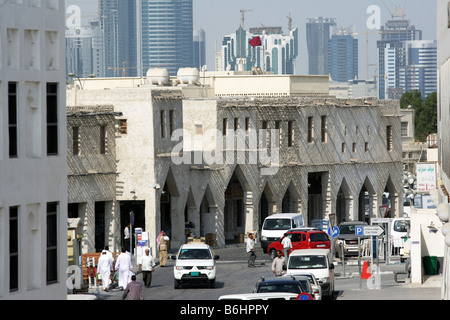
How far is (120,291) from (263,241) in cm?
1544

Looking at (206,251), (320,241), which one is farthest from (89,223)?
(206,251)

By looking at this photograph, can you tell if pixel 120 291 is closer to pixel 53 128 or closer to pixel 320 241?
pixel 320 241

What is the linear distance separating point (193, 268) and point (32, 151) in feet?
48.5

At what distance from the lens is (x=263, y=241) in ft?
171

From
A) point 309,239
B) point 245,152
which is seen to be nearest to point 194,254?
point 309,239

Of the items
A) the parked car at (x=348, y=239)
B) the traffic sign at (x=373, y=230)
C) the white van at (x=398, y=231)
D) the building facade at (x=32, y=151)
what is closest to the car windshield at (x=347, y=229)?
the parked car at (x=348, y=239)

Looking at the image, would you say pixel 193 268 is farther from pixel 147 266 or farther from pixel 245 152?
pixel 245 152

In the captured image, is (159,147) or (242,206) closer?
(159,147)

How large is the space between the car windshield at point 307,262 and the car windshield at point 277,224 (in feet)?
53.9

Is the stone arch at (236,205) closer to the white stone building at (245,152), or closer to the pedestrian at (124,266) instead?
the white stone building at (245,152)

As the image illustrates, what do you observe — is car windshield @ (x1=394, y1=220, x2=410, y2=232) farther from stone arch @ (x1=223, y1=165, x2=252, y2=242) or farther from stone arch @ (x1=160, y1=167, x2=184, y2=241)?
stone arch @ (x1=223, y1=165, x2=252, y2=242)

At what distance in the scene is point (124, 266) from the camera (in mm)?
36562

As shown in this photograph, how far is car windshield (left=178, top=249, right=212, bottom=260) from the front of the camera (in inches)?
1507

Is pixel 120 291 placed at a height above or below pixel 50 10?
below
